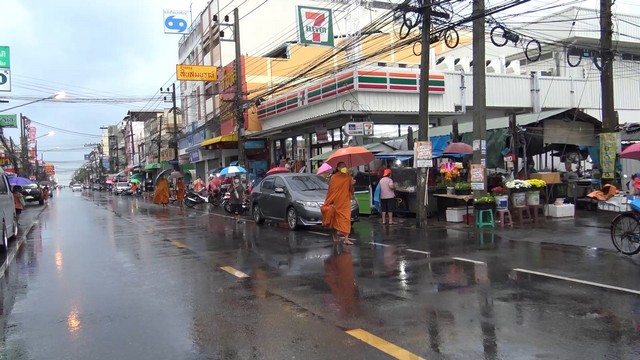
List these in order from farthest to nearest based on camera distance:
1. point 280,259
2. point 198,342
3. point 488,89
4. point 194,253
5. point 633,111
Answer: point 633,111 < point 488,89 < point 194,253 < point 280,259 < point 198,342

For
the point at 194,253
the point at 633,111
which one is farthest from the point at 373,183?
the point at 633,111

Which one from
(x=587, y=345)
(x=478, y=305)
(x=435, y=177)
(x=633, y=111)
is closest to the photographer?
(x=587, y=345)

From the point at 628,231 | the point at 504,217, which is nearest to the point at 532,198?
the point at 504,217

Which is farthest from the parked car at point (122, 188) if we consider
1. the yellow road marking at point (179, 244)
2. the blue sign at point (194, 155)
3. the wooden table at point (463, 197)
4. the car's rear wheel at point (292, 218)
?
the wooden table at point (463, 197)

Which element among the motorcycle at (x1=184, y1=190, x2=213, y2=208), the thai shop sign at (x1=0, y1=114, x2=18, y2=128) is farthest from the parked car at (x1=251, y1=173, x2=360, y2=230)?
the thai shop sign at (x1=0, y1=114, x2=18, y2=128)

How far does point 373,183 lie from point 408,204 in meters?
2.33

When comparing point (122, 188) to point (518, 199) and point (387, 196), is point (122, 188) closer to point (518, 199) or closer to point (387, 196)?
point (387, 196)

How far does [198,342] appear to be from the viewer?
4965 millimetres

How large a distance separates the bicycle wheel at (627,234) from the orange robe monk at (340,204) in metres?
5.23

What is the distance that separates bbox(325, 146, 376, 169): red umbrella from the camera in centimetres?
1381

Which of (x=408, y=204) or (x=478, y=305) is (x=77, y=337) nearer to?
(x=478, y=305)

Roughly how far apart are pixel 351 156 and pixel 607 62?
8.52 meters

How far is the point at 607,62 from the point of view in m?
15.7

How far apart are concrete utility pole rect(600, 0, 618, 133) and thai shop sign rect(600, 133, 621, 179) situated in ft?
1.14
